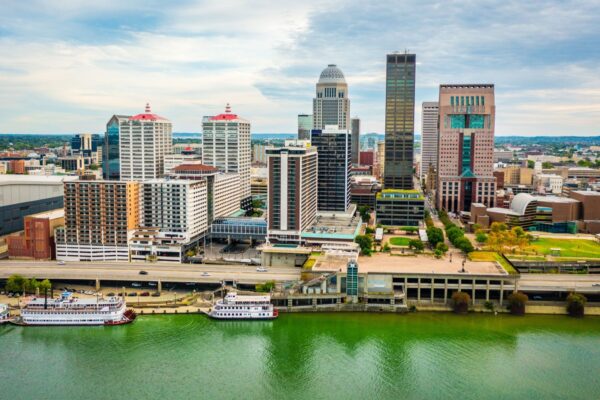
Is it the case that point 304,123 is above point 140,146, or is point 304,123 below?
above

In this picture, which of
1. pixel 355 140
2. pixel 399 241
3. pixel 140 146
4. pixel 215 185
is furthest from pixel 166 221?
pixel 355 140

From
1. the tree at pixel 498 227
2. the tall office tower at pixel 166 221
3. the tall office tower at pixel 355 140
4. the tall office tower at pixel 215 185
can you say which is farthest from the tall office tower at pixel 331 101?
the tall office tower at pixel 166 221

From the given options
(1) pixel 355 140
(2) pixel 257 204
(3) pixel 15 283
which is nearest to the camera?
(3) pixel 15 283

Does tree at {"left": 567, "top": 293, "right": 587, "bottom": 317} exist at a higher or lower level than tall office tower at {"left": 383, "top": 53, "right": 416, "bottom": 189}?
lower

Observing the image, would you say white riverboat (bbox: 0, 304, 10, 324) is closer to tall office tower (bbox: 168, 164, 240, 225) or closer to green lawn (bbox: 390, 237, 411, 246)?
tall office tower (bbox: 168, 164, 240, 225)

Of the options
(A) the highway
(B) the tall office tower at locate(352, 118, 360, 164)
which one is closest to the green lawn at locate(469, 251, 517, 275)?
(A) the highway

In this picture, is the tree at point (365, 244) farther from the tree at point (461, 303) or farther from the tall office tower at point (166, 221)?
the tall office tower at point (166, 221)

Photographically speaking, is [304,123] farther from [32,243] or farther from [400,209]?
[32,243]
